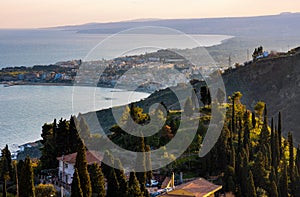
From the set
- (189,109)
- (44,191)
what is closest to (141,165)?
(44,191)

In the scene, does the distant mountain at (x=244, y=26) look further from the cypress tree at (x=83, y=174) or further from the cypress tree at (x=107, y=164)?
the cypress tree at (x=83, y=174)

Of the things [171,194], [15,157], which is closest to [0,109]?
[15,157]

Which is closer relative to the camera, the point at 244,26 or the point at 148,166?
the point at 148,166

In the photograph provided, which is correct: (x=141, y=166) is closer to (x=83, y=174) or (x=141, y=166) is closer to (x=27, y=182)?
(x=83, y=174)

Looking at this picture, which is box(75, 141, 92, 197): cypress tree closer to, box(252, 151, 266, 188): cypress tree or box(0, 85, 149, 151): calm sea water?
box(252, 151, 266, 188): cypress tree

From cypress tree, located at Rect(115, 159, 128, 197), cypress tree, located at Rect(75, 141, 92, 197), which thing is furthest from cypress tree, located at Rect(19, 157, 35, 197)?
cypress tree, located at Rect(115, 159, 128, 197)

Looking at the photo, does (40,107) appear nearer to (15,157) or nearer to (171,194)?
(15,157)
